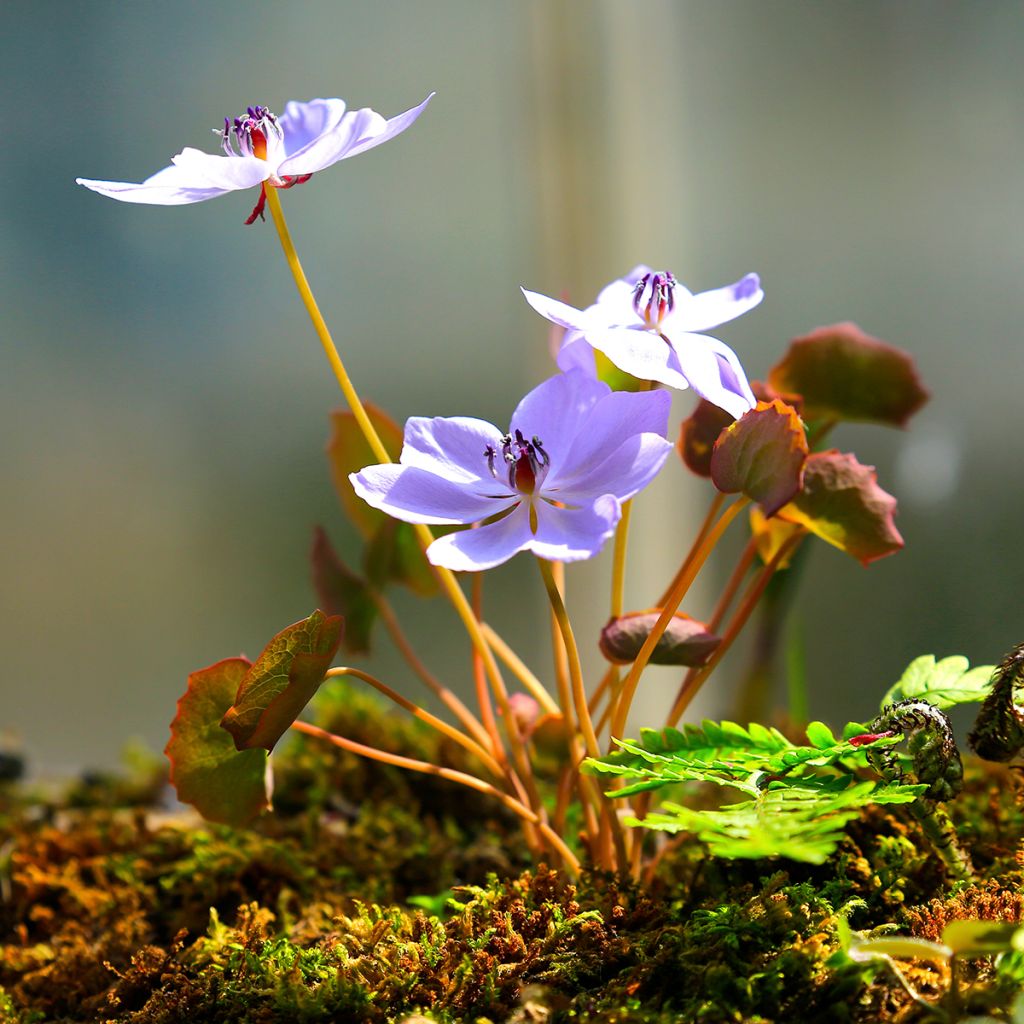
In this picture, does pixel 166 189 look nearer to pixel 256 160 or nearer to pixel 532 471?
pixel 256 160

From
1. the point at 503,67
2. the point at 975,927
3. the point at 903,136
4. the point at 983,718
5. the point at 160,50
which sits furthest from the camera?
the point at 503,67

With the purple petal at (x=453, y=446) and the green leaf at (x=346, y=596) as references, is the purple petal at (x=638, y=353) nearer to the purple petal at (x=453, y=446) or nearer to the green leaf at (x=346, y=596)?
the purple petal at (x=453, y=446)

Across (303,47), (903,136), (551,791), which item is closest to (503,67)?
(303,47)

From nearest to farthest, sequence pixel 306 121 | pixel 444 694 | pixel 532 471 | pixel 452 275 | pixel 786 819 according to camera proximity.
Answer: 1. pixel 786 819
2. pixel 532 471
3. pixel 306 121
4. pixel 444 694
5. pixel 452 275

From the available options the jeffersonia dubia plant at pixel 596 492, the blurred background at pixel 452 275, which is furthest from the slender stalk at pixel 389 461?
the blurred background at pixel 452 275

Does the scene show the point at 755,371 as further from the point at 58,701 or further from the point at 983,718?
the point at 58,701

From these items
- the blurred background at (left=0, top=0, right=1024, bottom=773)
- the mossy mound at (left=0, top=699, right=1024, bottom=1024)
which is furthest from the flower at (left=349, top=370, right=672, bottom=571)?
the blurred background at (left=0, top=0, right=1024, bottom=773)

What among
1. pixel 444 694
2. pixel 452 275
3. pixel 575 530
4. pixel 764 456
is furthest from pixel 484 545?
pixel 452 275

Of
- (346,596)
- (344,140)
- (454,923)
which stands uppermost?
(344,140)
